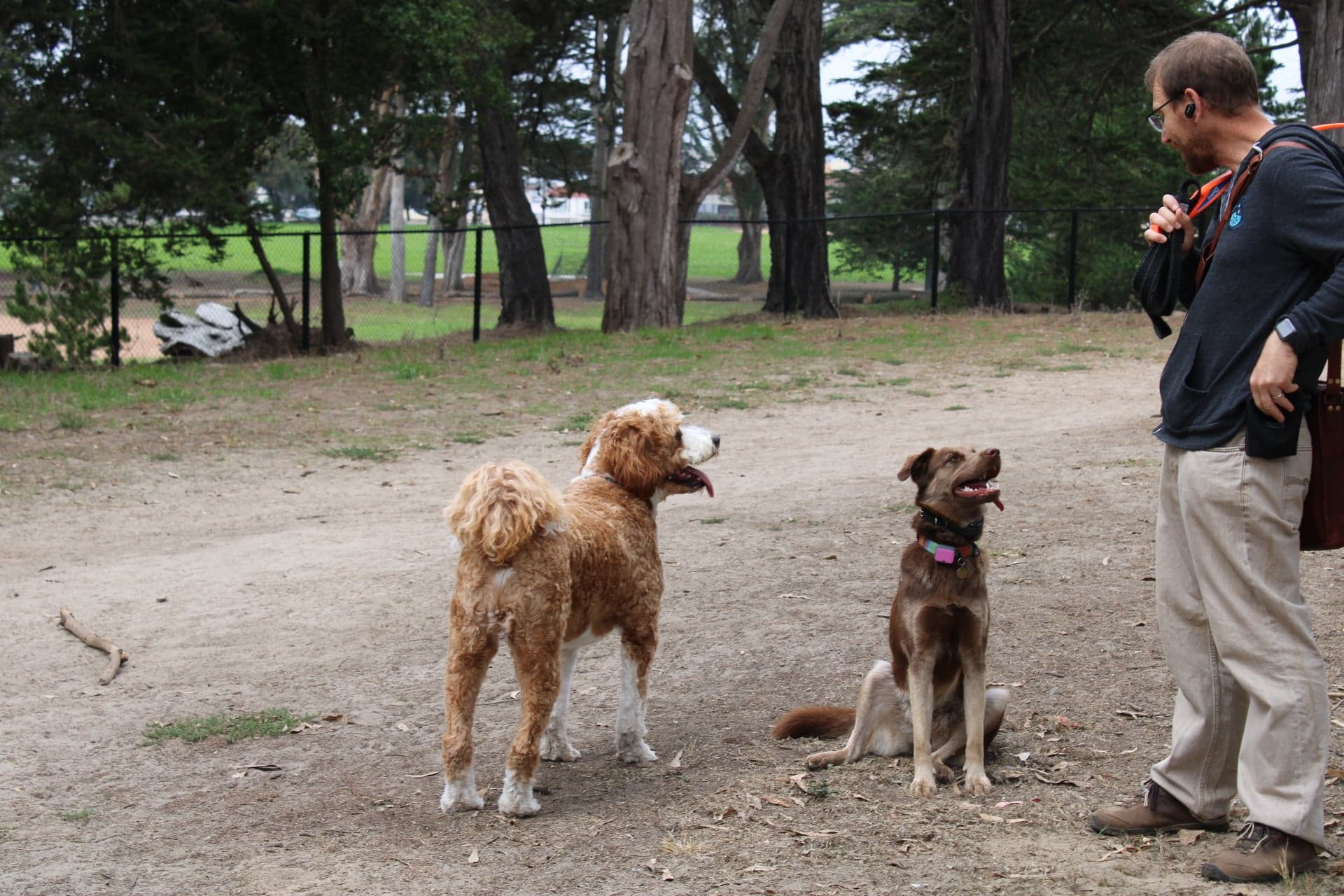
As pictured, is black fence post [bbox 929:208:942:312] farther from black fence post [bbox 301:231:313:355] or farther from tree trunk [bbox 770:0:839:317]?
black fence post [bbox 301:231:313:355]

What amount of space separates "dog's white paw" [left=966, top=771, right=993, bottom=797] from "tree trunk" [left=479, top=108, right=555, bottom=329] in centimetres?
1921

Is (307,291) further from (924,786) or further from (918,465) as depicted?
(924,786)

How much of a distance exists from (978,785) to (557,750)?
62.2 inches

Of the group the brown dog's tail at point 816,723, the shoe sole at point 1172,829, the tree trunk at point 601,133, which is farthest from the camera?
the tree trunk at point 601,133

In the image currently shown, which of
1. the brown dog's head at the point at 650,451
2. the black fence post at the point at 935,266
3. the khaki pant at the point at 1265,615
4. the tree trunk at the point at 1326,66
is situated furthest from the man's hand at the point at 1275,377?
the black fence post at the point at 935,266

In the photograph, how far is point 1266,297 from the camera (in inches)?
136

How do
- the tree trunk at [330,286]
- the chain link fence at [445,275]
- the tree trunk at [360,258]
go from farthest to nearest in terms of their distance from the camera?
the tree trunk at [360,258]
the tree trunk at [330,286]
the chain link fence at [445,275]

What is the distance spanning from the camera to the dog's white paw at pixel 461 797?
174 inches

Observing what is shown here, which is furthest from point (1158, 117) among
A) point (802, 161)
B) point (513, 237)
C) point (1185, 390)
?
point (802, 161)

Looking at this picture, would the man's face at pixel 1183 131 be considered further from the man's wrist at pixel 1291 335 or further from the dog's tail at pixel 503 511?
the dog's tail at pixel 503 511

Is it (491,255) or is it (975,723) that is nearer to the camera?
(975,723)

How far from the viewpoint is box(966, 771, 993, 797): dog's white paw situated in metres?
4.43

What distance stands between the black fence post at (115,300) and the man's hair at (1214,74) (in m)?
15.3

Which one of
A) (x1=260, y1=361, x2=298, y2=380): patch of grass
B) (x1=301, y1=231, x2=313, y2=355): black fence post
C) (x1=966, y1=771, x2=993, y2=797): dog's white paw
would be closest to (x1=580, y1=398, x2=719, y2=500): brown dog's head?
(x1=966, y1=771, x2=993, y2=797): dog's white paw
